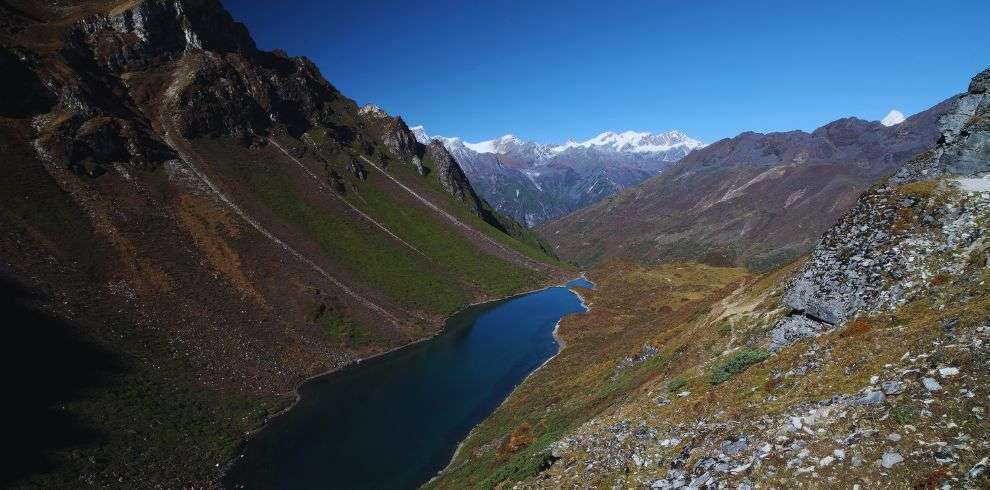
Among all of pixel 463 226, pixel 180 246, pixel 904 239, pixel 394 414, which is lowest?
pixel 394 414

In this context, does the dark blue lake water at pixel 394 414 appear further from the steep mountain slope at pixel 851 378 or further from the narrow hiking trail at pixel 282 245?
the steep mountain slope at pixel 851 378

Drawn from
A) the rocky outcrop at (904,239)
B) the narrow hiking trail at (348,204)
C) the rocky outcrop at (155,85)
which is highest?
the rocky outcrop at (155,85)

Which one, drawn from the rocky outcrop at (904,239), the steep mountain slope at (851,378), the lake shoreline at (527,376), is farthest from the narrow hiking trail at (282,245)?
the rocky outcrop at (904,239)

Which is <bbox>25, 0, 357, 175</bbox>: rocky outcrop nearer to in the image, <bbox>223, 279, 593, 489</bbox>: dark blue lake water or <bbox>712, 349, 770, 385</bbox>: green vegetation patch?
<bbox>223, 279, 593, 489</bbox>: dark blue lake water

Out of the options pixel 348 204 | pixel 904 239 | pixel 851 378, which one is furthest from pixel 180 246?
pixel 904 239

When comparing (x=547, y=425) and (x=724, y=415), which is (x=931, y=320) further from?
(x=547, y=425)

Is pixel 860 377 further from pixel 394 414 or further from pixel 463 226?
pixel 463 226

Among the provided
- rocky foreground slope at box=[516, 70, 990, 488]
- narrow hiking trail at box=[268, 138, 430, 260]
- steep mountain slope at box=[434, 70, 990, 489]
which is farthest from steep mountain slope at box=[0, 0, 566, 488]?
rocky foreground slope at box=[516, 70, 990, 488]
